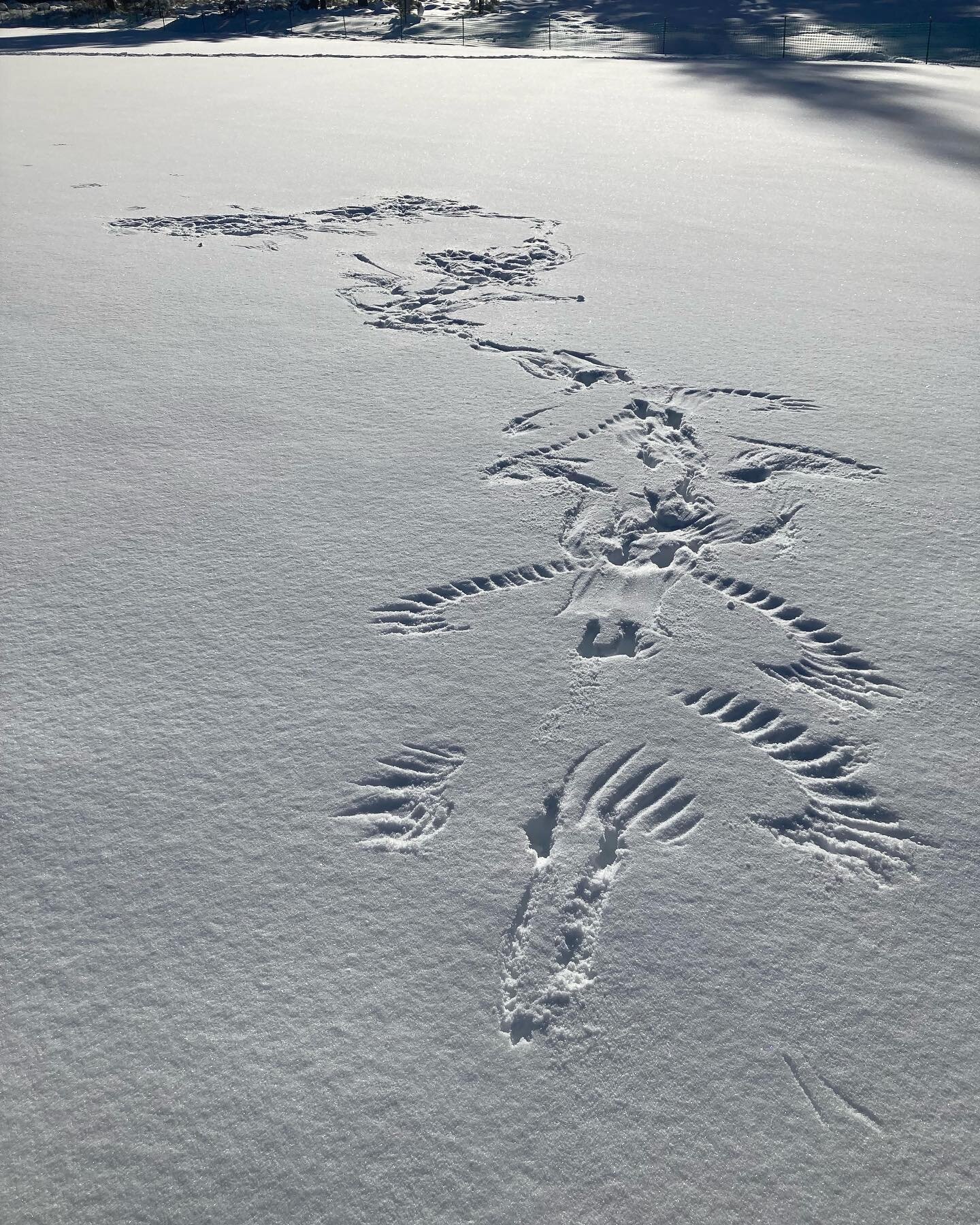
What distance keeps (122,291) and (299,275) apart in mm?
753

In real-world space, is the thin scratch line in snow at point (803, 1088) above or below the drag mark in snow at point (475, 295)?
below

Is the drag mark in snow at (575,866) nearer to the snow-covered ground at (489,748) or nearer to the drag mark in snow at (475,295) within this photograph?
the snow-covered ground at (489,748)

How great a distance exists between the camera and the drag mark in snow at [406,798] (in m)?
1.70

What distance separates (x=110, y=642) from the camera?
2.15m

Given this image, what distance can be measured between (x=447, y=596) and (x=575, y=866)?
2.76 feet

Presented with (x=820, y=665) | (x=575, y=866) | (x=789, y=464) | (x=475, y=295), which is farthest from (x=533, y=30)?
(x=575, y=866)

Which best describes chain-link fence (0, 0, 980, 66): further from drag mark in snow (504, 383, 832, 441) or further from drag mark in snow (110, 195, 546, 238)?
A: drag mark in snow (504, 383, 832, 441)

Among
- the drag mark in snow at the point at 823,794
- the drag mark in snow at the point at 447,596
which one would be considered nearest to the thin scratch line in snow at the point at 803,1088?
the drag mark in snow at the point at 823,794

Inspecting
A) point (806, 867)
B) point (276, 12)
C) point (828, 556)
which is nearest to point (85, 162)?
point (828, 556)

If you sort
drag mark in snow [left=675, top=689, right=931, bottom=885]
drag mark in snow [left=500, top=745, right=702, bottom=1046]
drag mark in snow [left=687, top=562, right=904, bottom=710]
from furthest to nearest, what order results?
drag mark in snow [left=687, top=562, right=904, bottom=710]
drag mark in snow [left=675, top=689, right=931, bottom=885]
drag mark in snow [left=500, top=745, right=702, bottom=1046]

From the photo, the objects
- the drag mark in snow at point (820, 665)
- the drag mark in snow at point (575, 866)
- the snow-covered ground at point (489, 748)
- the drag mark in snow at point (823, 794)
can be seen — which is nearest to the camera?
the snow-covered ground at point (489, 748)

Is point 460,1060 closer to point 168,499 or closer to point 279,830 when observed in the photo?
point 279,830

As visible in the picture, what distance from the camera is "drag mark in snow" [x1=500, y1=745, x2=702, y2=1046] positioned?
4.76 ft

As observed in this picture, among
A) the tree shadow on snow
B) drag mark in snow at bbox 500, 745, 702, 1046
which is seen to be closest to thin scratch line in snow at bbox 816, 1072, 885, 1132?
drag mark in snow at bbox 500, 745, 702, 1046
